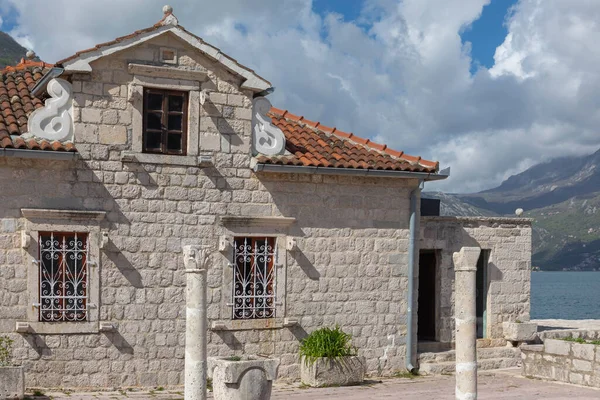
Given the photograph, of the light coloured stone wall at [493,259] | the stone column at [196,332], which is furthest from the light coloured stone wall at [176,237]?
the stone column at [196,332]

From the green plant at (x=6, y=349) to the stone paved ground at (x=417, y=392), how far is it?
780mm

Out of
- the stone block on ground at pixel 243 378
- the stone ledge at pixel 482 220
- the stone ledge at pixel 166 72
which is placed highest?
the stone ledge at pixel 166 72

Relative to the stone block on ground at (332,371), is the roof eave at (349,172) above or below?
above

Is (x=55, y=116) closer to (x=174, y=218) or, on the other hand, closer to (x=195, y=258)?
(x=174, y=218)

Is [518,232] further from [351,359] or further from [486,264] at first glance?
[351,359]

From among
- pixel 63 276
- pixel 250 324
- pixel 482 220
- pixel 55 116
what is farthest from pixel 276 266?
pixel 482 220

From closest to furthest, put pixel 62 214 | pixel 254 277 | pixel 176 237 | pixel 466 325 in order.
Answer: pixel 466 325 → pixel 62 214 → pixel 176 237 → pixel 254 277

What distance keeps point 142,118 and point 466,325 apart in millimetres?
6418

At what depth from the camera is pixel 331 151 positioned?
16.1 m

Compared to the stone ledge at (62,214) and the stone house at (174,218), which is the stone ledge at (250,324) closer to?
the stone house at (174,218)

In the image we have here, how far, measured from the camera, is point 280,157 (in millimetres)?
15211

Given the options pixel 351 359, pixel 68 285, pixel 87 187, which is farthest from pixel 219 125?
pixel 351 359

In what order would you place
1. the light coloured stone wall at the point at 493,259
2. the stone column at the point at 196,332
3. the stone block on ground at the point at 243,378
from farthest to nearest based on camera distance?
the light coloured stone wall at the point at 493,259, the stone block on ground at the point at 243,378, the stone column at the point at 196,332

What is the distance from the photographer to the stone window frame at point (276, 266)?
14961 millimetres
